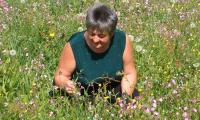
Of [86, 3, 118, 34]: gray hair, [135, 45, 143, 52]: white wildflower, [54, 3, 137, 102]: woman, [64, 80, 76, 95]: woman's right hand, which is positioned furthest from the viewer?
[135, 45, 143, 52]: white wildflower

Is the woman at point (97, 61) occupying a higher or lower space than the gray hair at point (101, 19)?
lower

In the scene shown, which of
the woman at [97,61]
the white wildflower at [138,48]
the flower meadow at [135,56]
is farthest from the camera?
the white wildflower at [138,48]

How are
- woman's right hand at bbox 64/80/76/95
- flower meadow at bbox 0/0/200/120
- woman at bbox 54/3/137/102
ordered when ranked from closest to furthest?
flower meadow at bbox 0/0/200/120, woman's right hand at bbox 64/80/76/95, woman at bbox 54/3/137/102

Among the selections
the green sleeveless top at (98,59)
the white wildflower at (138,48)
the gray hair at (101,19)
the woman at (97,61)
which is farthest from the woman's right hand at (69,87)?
the white wildflower at (138,48)

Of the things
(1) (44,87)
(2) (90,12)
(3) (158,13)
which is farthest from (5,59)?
(3) (158,13)

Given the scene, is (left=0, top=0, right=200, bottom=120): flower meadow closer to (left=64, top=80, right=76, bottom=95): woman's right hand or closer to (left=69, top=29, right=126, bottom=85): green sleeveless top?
(left=64, top=80, right=76, bottom=95): woman's right hand

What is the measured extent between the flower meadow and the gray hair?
0.53 metres

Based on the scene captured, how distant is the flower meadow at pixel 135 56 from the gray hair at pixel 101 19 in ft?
1.75

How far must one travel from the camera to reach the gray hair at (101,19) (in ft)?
14.1

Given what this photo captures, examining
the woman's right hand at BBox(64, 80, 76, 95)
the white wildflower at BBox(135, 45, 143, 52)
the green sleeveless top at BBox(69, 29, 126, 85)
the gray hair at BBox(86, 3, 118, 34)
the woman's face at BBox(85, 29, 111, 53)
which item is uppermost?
the gray hair at BBox(86, 3, 118, 34)

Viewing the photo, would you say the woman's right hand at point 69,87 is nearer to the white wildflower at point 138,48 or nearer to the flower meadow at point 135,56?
the flower meadow at point 135,56

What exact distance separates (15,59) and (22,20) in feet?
4.35

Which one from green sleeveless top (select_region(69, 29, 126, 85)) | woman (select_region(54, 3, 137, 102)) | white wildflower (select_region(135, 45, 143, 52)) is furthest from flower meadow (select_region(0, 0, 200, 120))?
green sleeveless top (select_region(69, 29, 126, 85))

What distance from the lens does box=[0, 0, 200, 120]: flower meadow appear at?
370 cm
